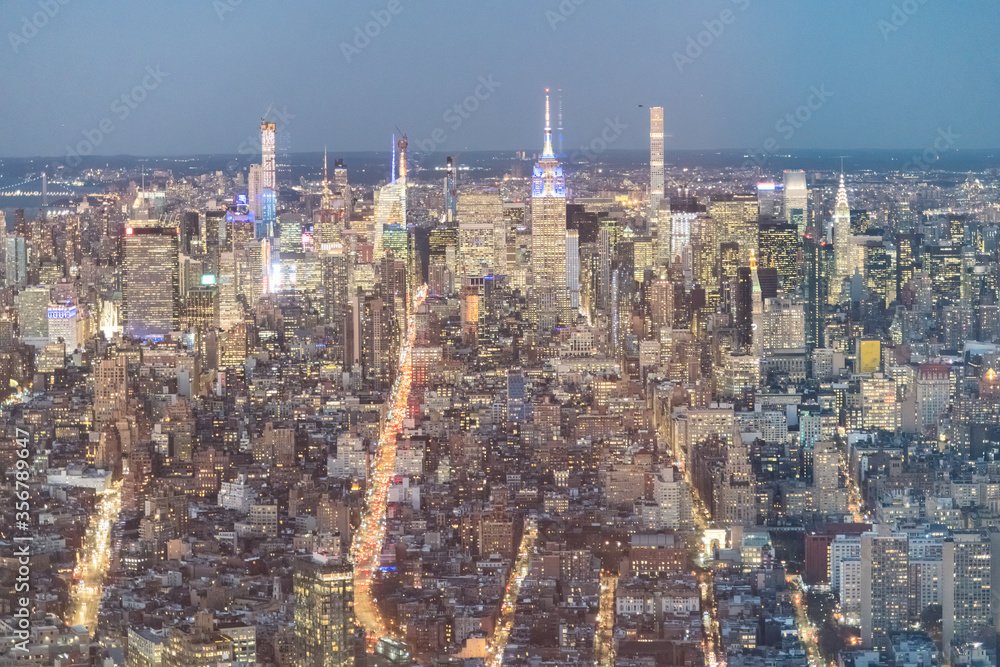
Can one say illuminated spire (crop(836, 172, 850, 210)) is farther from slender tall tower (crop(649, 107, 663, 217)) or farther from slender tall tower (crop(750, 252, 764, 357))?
slender tall tower (crop(649, 107, 663, 217))

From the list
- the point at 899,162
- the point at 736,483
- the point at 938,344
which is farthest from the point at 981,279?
the point at 736,483

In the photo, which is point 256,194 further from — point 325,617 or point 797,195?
point 325,617

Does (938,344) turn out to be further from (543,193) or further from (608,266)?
(543,193)

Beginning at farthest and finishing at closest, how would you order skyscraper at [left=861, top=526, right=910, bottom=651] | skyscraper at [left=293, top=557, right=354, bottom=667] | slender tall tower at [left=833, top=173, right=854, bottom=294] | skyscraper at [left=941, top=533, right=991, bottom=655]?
slender tall tower at [left=833, top=173, right=854, bottom=294]
skyscraper at [left=861, top=526, right=910, bottom=651]
skyscraper at [left=941, top=533, right=991, bottom=655]
skyscraper at [left=293, top=557, right=354, bottom=667]

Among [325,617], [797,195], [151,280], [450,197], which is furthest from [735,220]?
[325,617]

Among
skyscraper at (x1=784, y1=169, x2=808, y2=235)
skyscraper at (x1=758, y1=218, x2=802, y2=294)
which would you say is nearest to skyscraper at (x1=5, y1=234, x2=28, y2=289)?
skyscraper at (x1=784, y1=169, x2=808, y2=235)

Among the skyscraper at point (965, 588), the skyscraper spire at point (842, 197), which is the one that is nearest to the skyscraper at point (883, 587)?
the skyscraper at point (965, 588)
